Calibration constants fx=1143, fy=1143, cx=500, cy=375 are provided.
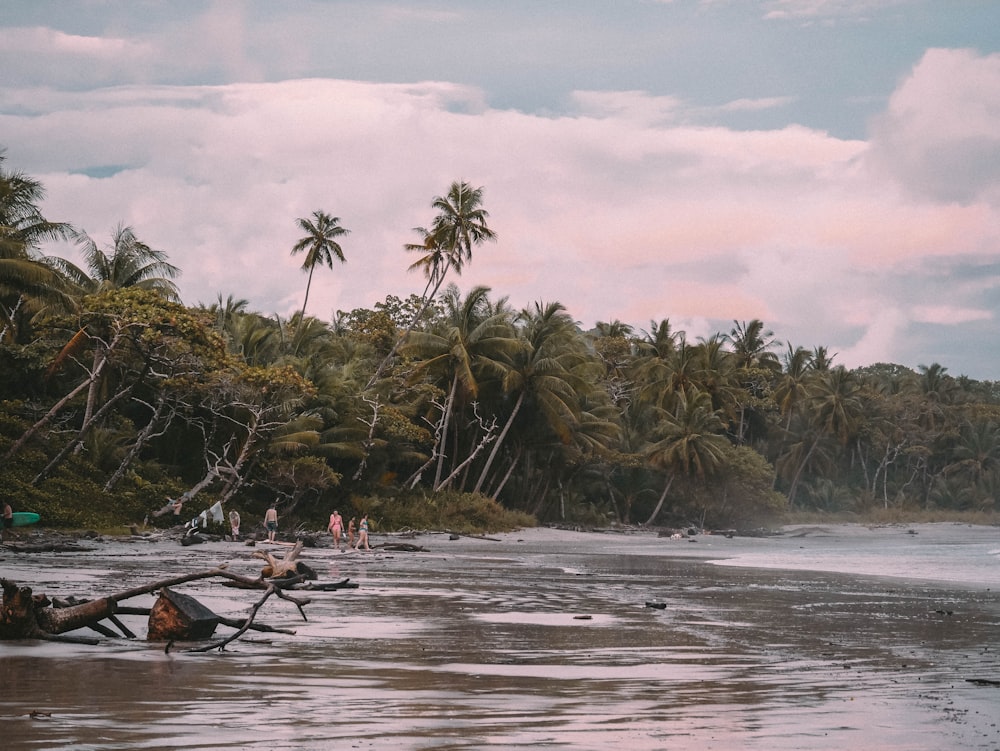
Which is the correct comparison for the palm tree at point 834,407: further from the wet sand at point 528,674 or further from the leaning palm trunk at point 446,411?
the wet sand at point 528,674

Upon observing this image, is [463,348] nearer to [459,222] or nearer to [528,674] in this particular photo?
[459,222]

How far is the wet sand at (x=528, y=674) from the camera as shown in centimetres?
629

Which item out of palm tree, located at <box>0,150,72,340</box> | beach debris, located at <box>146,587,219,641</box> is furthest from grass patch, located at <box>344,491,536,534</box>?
beach debris, located at <box>146,587,219,641</box>

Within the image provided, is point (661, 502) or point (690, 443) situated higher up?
point (690, 443)

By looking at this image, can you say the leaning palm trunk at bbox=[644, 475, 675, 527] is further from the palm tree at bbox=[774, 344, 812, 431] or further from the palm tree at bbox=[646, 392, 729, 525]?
the palm tree at bbox=[774, 344, 812, 431]

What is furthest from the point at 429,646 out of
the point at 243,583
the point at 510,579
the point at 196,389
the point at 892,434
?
the point at 892,434

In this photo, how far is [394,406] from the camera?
41281 millimetres

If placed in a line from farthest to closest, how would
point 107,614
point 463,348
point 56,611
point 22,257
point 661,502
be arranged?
point 661,502 < point 463,348 < point 22,257 < point 56,611 < point 107,614

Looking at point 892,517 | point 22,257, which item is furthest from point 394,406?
point 892,517

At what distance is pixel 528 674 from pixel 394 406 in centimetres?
3279

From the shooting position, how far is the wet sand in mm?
6289

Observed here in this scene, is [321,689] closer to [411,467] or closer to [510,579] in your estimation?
[510,579]

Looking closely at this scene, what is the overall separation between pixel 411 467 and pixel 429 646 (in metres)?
36.9

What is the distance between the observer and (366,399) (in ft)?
125
